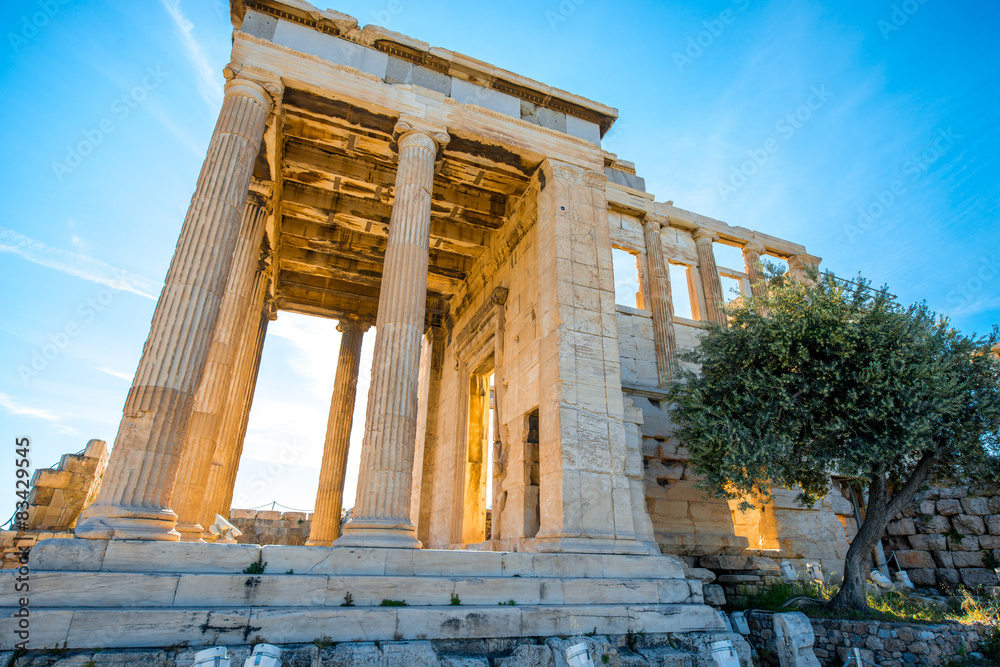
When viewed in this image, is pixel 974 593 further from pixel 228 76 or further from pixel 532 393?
pixel 228 76

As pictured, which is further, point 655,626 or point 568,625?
point 655,626

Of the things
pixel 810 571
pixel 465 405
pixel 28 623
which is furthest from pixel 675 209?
pixel 28 623

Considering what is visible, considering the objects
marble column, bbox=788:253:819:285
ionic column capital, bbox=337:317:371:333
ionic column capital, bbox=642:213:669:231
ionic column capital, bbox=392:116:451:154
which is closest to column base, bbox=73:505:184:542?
ionic column capital, bbox=392:116:451:154

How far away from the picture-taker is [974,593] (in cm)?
1385

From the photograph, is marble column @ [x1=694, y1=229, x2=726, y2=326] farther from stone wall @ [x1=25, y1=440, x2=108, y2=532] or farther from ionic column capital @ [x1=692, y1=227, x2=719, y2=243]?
stone wall @ [x1=25, y1=440, x2=108, y2=532]

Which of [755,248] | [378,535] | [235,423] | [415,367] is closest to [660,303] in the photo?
[755,248]

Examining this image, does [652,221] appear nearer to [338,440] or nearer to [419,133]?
[419,133]

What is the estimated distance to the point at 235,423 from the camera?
1504cm

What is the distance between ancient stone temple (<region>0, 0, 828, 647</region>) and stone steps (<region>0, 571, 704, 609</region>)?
26 mm

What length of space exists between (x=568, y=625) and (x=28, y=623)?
6169mm

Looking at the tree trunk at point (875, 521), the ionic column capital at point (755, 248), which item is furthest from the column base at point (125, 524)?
the ionic column capital at point (755, 248)

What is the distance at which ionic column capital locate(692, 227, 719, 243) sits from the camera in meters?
17.7

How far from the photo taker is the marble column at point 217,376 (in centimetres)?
1152

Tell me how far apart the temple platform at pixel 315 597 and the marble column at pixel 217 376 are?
14.8ft
